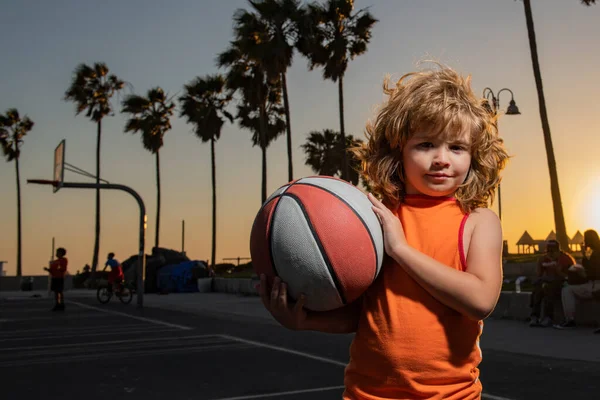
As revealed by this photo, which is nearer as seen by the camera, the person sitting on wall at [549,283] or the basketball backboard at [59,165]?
the person sitting on wall at [549,283]

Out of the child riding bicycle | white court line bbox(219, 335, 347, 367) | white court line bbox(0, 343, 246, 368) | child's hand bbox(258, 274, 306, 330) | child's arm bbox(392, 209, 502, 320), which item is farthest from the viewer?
the child riding bicycle

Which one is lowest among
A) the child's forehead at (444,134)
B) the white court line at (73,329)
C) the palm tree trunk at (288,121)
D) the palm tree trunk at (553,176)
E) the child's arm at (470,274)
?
the white court line at (73,329)

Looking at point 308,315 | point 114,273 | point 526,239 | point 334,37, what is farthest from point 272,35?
point 526,239

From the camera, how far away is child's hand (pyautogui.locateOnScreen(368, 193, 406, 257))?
2119 mm

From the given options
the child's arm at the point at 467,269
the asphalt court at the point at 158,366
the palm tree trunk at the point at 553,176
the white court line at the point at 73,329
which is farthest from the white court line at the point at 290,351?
the palm tree trunk at the point at 553,176

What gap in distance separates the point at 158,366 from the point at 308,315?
23.3 ft

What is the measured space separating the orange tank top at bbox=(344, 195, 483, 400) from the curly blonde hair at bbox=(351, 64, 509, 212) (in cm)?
11

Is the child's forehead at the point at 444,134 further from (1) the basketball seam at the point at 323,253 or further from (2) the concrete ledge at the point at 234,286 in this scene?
(2) the concrete ledge at the point at 234,286

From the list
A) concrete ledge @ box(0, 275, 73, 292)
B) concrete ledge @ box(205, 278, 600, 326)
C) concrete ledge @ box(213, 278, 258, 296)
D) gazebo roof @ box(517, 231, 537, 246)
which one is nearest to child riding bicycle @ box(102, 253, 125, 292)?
concrete ledge @ box(213, 278, 258, 296)

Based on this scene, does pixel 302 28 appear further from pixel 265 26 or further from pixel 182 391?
pixel 182 391

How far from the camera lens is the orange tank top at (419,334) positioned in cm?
211

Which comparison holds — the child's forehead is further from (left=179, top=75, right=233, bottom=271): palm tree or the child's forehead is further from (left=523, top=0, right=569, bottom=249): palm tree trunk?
(left=179, top=75, right=233, bottom=271): palm tree

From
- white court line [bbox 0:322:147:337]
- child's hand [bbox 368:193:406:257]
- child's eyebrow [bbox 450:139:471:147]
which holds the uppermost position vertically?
child's eyebrow [bbox 450:139:471:147]

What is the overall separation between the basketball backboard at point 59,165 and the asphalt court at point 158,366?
41.8 feet
